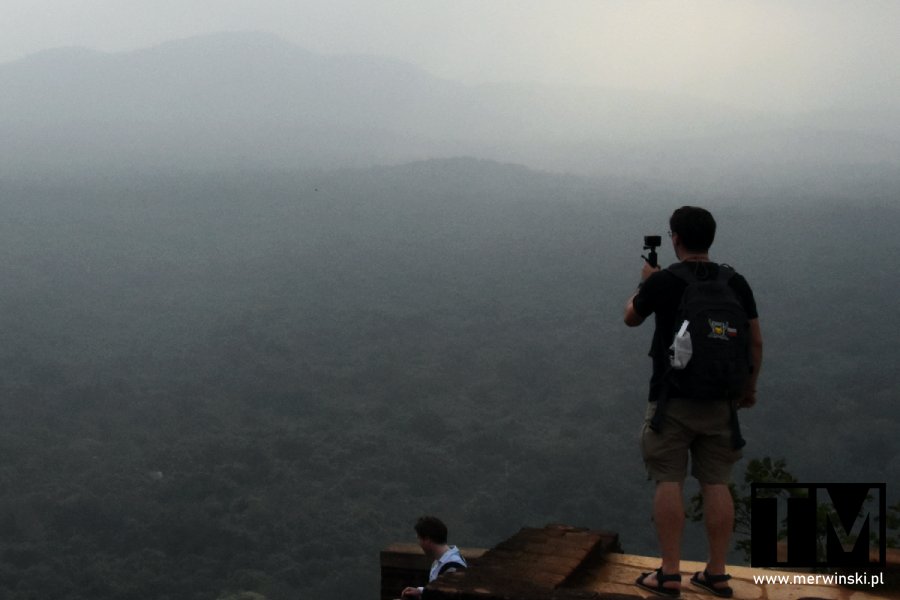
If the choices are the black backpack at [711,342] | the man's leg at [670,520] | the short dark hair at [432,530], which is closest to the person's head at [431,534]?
the short dark hair at [432,530]

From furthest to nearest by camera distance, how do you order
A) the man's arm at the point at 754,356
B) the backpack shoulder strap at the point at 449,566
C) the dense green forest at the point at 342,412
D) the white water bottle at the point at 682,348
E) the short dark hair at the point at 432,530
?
the dense green forest at the point at 342,412 → the short dark hair at the point at 432,530 → the backpack shoulder strap at the point at 449,566 → the man's arm at the point at 754,356 → the white water bottle at the point at 682,348

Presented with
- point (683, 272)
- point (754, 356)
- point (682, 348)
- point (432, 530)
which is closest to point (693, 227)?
point (683, 272)

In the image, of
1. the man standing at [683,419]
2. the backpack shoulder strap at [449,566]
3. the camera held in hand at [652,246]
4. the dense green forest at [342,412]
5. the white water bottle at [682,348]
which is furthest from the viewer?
the dense green forest at [342,412]

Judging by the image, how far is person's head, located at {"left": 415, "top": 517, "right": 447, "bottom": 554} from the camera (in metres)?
5.69

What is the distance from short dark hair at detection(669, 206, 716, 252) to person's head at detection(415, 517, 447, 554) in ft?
7.35

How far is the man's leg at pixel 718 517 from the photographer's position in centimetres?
453

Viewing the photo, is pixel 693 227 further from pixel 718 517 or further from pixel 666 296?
pixel 718 517

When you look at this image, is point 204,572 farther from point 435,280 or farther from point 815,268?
point 815,268

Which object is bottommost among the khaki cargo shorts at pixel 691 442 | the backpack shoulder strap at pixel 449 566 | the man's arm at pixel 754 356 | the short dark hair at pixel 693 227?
the backpack shoulder strap at pixel 449 566

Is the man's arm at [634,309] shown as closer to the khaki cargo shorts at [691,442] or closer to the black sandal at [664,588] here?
the khaki cargo shorts at [691,442]

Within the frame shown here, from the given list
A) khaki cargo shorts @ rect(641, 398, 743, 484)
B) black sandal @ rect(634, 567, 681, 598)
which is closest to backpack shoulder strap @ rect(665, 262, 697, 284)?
khaki cargo shorts @ rect(641, 398, 743, 484)

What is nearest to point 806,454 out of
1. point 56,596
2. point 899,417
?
point 899,417

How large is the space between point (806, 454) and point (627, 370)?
37486 millimetres

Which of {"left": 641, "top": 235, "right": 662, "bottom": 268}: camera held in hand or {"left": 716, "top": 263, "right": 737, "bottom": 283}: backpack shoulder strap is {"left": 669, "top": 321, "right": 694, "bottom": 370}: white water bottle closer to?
{"left": 716, "top": 263, "right": 737, "bottom": 283}: backpack shoulder strap
